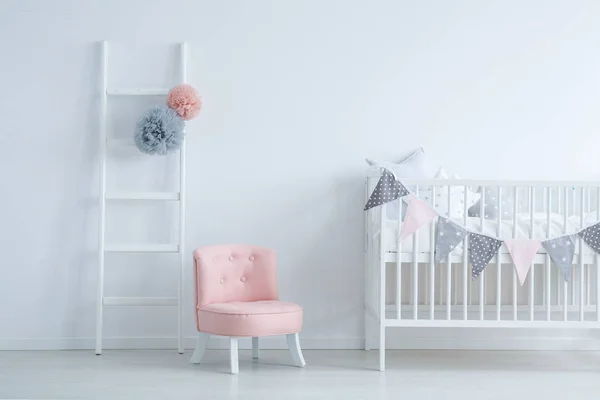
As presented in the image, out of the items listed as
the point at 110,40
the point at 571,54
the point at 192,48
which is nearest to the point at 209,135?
the point at 192,48

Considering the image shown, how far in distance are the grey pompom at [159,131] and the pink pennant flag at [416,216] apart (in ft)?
3.66

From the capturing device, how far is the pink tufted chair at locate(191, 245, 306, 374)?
9.92ft

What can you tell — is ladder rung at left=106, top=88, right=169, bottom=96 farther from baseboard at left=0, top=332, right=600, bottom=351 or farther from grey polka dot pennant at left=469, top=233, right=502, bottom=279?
grey polka dot pennant at left=469, top=233, right=502, bottom=279

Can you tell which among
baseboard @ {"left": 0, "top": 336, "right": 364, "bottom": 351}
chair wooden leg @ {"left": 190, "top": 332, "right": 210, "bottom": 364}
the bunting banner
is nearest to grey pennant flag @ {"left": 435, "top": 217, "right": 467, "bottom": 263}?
the bunting banner

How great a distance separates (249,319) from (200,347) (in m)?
0.36

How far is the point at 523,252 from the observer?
307cm

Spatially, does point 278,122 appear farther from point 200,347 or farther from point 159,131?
point 200,347

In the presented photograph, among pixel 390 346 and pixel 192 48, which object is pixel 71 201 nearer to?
pixel 192 48

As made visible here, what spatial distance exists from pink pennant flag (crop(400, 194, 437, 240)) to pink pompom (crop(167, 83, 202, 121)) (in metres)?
1.11

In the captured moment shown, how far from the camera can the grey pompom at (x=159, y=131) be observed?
133 inches

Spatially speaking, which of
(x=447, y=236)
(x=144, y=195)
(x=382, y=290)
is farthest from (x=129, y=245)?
(x=447, y=236)

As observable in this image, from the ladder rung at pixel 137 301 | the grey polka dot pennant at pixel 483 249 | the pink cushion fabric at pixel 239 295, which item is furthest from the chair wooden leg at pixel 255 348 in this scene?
the grey polka dot pennant at pixel 483 249

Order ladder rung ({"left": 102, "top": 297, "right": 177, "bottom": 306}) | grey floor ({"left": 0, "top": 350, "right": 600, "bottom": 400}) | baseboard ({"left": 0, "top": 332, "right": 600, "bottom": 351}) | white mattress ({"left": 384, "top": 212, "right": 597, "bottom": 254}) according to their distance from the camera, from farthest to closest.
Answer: baseboard ({"left": 0, "top": 332, "right": 600, "bottom": 351}) < ladder rung ({"left": 102, "top": 297, "right": 177, "bottom": 306}) < white mattress ({"left": 384, "top": 212, "right": 597, "bottom": 254}) < grey floor ({"left": 0, "top": 350, "right": 600, "bottom": 400})

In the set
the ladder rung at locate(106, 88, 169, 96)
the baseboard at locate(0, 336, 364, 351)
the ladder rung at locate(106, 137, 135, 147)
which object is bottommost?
the baseboard at locate(0, 336, 364, 351)
